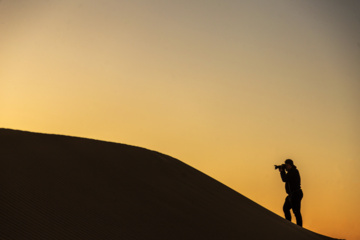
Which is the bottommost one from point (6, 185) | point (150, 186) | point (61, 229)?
point (61, 229)

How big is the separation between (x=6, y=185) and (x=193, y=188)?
4171 mm

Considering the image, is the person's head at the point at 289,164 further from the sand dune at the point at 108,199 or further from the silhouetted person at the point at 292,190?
the sand dune at the point at 108,199

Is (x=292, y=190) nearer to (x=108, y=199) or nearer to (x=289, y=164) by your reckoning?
(x=289, y=164)

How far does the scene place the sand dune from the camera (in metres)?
5.39

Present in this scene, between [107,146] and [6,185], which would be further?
[107,146]

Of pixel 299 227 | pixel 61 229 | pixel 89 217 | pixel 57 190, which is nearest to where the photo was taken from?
pixel 61 229

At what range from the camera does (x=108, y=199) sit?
6.71 meters

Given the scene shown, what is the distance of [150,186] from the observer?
8.27 metres

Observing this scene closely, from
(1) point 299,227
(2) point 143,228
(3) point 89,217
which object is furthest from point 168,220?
(1) point 299,227

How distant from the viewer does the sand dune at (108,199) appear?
5391mm

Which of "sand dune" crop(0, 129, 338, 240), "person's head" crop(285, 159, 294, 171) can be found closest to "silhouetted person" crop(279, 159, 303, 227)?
"person's head" crop(285, 159, 294, 171)

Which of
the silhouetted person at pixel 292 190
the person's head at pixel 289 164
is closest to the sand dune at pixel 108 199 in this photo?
the silhouetted person at pixel 292 190

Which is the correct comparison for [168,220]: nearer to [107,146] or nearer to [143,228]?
[143,228]

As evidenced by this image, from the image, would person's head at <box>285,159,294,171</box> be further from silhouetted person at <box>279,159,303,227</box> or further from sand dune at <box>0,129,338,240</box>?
sand dune at <box>0,129,338,240</box>
